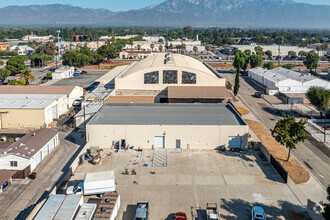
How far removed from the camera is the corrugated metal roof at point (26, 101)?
36.7 meters

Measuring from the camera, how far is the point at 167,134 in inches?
1159

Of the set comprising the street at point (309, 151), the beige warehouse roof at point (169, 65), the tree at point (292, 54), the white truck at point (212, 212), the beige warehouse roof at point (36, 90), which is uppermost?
the tree at point (292, 54)

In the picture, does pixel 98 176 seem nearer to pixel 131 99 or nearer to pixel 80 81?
pixel 131 99

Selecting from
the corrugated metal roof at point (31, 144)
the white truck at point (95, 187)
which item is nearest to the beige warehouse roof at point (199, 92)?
the corrugated metal roof at point (31, 144)

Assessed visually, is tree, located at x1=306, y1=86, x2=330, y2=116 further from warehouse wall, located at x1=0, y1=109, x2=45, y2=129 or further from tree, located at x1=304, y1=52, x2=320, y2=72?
tree, located at x1=304, y1=52, x2=320, y2=72

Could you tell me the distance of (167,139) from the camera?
29531mm

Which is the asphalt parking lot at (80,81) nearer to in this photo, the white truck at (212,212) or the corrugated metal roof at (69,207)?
the corrugated metal roof at (69,207)

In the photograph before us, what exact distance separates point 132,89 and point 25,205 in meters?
27.6

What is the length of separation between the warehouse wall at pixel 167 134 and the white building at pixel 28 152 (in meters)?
4.46

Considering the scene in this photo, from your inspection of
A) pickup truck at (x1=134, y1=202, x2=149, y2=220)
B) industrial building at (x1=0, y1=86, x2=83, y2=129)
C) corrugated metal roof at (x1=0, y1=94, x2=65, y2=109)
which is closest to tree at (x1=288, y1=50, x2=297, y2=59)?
industrial building at (x1=0, y1=86, x2=83, y2=129)

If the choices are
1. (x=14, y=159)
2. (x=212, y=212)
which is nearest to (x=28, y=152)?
(x=14, y=159)

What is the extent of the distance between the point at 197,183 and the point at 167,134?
24.5 ft

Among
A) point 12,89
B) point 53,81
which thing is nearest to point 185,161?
point 12,89

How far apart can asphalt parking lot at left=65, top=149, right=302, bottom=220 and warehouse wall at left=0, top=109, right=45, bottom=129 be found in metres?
13.3
